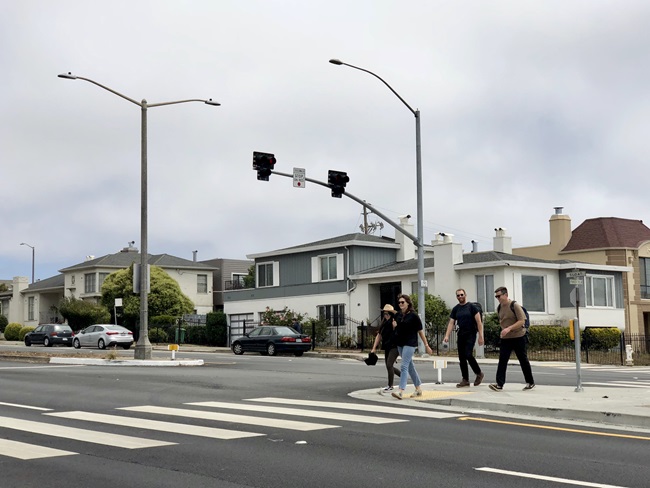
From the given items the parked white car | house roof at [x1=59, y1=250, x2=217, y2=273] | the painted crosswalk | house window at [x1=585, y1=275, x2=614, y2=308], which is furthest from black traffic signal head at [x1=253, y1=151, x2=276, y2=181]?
house roof at [x1=59, y1=250, x2=217, y2=273]

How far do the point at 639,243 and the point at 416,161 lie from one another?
22.4 m

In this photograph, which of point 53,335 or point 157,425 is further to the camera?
point 53,335

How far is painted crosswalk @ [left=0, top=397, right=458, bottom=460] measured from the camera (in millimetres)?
9516

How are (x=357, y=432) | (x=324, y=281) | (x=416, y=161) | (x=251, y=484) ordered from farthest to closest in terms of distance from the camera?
(x=324, y=281), (x=416, y=161), (x=357, y=432), (x=251, y=484)

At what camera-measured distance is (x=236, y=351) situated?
124 ft

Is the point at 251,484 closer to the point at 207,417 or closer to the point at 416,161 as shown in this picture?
the point at 207,417

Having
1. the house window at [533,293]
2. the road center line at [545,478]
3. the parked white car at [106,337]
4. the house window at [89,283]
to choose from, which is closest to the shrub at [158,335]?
the parked white car at [106,337]

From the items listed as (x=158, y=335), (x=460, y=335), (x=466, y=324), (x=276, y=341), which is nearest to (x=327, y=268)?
(x=276, y=341)

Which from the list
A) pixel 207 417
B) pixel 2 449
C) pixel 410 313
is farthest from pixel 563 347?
pixel 2 449

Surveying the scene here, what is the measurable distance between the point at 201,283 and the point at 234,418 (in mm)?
58323

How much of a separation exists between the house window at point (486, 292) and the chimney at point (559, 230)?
43.2ft

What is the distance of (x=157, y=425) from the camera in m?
10.9

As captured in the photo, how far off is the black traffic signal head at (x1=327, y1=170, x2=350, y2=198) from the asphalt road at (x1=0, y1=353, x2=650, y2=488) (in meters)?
13.8

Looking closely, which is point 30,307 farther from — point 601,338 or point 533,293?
point 601,338
